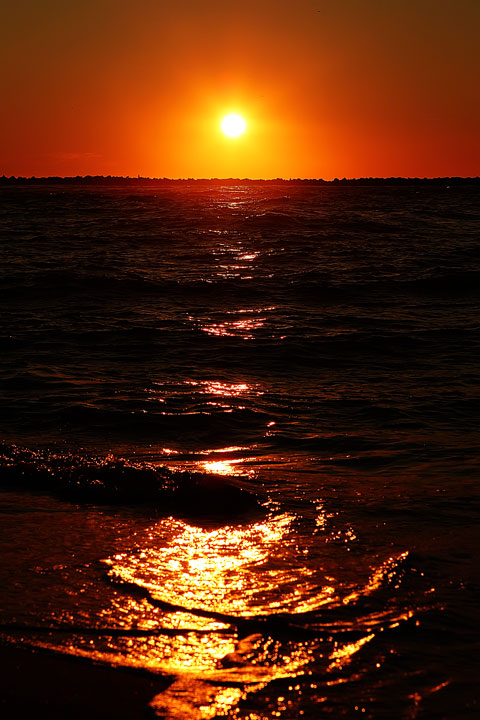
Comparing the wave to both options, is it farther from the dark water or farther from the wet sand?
the wet sand

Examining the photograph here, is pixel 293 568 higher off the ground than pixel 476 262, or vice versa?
pixel 476 262

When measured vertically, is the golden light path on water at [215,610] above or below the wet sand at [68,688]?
below

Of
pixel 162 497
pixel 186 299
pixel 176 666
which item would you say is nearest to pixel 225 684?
pixel 176 666

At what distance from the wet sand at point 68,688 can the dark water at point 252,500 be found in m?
0.12

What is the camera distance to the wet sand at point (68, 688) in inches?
134

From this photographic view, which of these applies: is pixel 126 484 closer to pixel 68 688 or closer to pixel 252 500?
pixel 252 500

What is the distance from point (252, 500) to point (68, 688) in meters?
3.12

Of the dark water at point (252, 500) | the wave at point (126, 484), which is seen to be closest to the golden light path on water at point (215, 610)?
the dark water at point (252, 500)

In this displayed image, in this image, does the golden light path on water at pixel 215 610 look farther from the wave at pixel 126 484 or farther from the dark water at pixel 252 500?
the wave at pixel 126 484

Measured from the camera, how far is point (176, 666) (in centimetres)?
387

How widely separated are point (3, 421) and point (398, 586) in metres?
5.74

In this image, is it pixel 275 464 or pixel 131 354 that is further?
pixel 131 354

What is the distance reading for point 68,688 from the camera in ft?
11.8

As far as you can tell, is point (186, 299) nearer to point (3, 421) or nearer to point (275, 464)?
point (3, 421)
